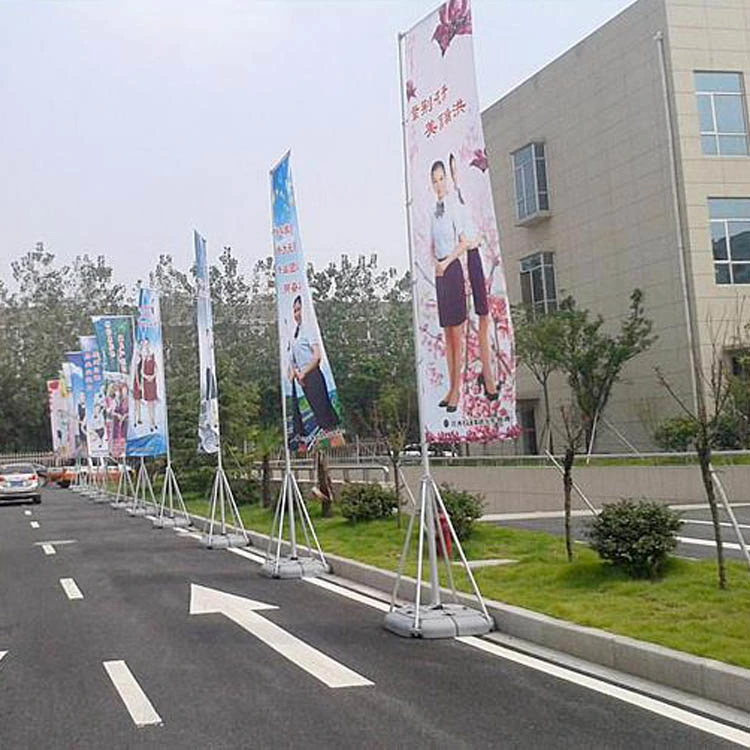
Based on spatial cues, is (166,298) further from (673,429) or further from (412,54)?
(412,54)

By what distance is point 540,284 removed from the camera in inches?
1550

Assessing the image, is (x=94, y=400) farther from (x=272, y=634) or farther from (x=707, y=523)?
(x=272, y=634)

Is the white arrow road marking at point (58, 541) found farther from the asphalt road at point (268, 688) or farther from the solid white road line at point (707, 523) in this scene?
the solid white road line at point (707, 523)

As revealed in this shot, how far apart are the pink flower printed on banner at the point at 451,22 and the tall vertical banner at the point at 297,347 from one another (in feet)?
16.6

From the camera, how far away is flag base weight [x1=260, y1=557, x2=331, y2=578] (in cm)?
1388

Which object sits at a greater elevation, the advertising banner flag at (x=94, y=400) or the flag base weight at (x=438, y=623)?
the advertising banner flag at (x=94, y=400)

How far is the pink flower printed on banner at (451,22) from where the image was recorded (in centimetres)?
993

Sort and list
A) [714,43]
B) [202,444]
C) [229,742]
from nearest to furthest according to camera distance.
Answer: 1. [229,742]
2. [202,444]
3. [714,43]

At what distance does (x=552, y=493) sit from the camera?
2409 centimetres

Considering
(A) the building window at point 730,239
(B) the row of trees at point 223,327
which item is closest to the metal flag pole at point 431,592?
(A) the building window at point 730,239

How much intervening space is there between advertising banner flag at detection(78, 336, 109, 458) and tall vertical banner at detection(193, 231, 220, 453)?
15428mm

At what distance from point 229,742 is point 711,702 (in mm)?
3098

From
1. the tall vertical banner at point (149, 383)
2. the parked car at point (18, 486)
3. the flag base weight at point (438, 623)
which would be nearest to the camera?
the flag base weight at point (438, 623)

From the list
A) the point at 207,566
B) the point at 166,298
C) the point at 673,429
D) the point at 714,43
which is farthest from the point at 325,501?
the point at 166,298
